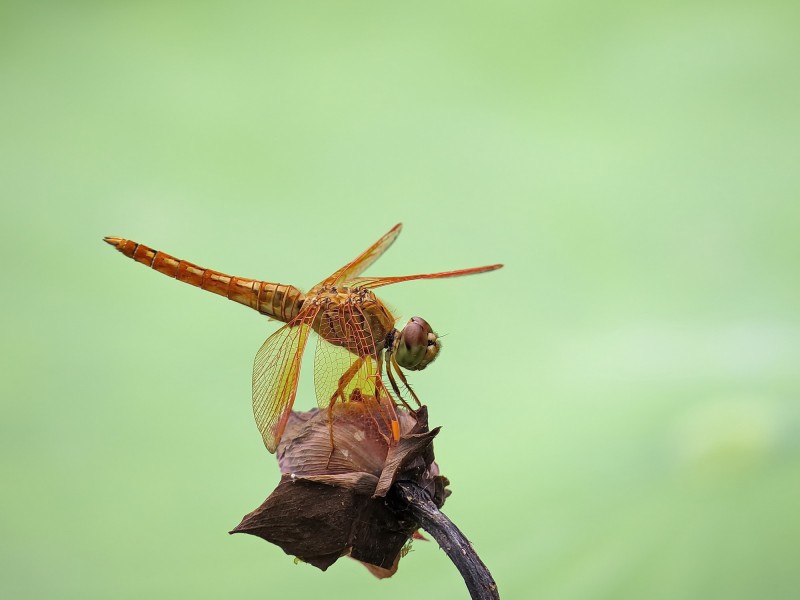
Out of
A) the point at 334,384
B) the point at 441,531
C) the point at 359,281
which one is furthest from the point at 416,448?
the point at 359,281

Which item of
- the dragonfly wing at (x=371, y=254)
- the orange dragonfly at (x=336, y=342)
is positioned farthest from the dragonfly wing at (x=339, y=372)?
the dragonfly wing at (x=371, y=254)

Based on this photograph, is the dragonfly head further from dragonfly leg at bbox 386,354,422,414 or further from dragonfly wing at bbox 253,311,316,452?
dragonfly wing at bbox 253,311,316,452

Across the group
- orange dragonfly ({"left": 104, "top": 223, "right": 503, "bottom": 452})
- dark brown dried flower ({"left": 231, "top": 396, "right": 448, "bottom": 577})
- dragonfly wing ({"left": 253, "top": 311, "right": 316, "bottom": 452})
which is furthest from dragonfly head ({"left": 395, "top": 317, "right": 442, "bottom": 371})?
dark brown dried flower ({"left": 231, "top": 396, "right": 448, "bottom": 577})

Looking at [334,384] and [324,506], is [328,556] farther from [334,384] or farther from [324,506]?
[334,384]

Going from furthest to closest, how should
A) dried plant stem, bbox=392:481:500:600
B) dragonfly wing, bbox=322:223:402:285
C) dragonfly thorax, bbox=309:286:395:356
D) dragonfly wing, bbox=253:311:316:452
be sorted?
dragonfly wing, bbox=322:223:402:285 → dragonfly thorax, bbox=309:286:395:356 → dragonfly wing, bbox=253:311:316:452 → dried plant stem, bbox=392:481:500:600

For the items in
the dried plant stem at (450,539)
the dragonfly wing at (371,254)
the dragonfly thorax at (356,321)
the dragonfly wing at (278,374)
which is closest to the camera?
the dried plant stem at (450,539)

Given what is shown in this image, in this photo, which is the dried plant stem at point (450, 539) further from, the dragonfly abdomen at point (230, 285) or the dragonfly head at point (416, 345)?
the dragonfly abdomen at point (230, 285)

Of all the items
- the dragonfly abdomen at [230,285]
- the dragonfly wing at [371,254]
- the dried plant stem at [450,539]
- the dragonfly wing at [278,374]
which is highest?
the dragonfly wing at [371,254]
